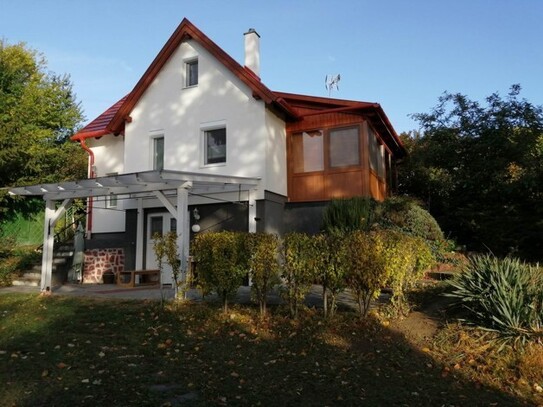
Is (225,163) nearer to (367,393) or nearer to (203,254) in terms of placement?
(203,254)

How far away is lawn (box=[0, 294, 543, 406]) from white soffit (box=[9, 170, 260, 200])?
2.97m

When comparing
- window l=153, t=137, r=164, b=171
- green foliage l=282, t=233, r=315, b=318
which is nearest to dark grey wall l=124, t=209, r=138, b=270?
window l=153, t=137, r=164, b=171

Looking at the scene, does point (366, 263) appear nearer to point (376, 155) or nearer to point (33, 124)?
point (376, 155)

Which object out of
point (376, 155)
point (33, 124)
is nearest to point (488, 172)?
point (376, 155)

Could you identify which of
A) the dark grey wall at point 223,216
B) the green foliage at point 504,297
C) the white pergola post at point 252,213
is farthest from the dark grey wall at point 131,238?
the green foliage at point 504,297

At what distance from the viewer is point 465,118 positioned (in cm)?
1878

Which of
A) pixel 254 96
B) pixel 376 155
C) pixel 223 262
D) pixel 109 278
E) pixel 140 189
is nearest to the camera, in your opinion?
pixel 223 262

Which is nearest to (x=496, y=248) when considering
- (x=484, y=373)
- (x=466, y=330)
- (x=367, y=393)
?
(x=466, y=330)

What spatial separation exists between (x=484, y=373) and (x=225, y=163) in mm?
9873

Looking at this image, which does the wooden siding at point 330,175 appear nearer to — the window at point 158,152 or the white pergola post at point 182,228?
the window at point 158,152

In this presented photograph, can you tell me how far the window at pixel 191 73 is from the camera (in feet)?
50.0

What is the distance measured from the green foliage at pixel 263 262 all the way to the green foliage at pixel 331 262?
26.5 inches

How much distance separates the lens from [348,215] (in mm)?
12289

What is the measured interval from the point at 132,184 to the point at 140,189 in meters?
0.56
